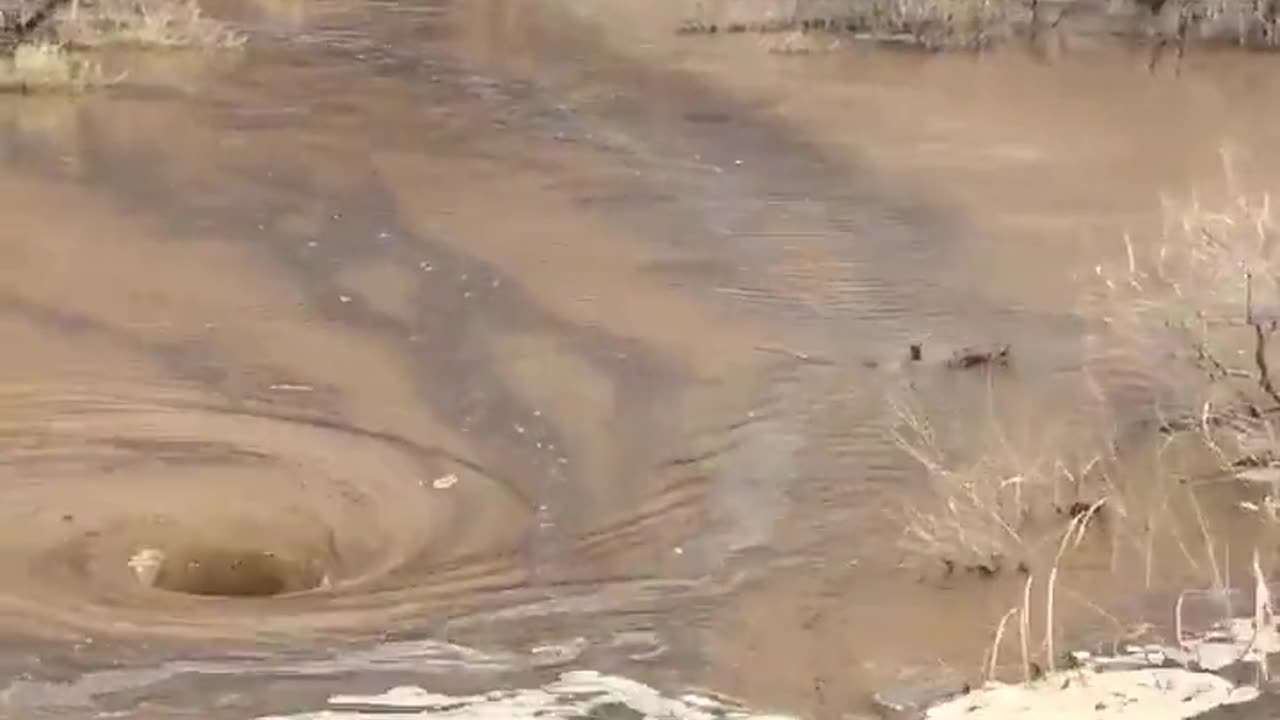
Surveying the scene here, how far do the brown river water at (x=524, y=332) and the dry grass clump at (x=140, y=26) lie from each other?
3.7 inches

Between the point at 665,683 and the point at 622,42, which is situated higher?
the point at 622,42

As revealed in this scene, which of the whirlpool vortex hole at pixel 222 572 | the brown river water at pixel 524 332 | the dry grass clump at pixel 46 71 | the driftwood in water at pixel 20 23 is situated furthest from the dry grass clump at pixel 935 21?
the whirlpool vortex hole at pixel 222 572

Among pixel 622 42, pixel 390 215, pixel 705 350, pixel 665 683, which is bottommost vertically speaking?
pixel 665 683

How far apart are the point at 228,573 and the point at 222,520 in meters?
0.12

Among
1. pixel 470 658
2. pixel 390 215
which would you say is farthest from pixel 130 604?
pixel 390 215

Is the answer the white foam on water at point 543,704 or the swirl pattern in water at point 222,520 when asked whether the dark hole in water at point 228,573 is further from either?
the white foam on water at point 543,704

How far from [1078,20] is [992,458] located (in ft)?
6.61

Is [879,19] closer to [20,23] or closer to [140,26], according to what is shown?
[140,26]

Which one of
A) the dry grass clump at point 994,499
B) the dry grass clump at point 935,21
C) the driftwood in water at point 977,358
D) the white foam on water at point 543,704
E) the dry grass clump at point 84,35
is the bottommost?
the white foam on water at point 543,704

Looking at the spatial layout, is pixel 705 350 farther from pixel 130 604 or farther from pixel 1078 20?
pixel 1078 20

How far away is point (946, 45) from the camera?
13.6 feet

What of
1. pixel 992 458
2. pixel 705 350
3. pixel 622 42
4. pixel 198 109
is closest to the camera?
pixel 992 458

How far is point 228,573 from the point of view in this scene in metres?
2.44

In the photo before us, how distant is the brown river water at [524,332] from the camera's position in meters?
2.37
